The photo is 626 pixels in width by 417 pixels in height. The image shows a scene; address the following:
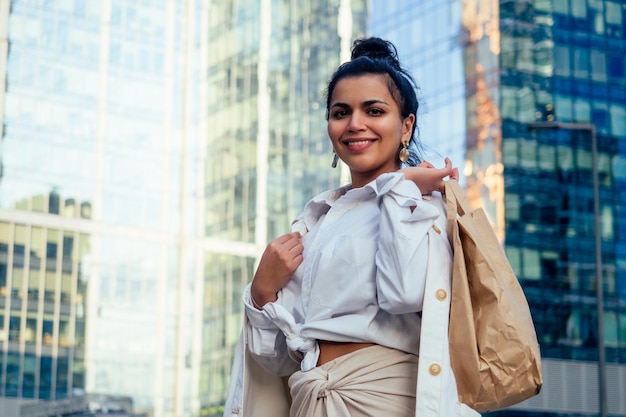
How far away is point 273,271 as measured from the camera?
12.0ft

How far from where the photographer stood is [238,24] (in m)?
67.9

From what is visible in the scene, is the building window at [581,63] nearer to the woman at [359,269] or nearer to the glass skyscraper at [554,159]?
the glass skyscraper at [554,159]

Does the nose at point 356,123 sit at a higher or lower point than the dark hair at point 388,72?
lower

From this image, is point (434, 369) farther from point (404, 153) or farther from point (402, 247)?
point (404, 153)

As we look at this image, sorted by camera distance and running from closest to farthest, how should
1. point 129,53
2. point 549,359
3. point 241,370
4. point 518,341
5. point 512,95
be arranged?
point 518,341 < point 241,370 < point 549,359 < point 512,95 < point 129,53

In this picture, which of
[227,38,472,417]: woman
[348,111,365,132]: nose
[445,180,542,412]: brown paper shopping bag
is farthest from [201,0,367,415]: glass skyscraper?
[445,180,542,412]: brown paper shopping bag

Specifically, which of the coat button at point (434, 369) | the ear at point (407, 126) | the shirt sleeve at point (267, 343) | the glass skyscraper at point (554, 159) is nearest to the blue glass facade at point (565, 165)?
the glass skyscraper at point (554, 159)

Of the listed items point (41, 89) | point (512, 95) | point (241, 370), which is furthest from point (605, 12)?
point (241, 370)

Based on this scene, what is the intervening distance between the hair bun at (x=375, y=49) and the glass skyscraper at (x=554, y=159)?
46832 mm

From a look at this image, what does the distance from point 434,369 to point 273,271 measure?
711 millimetres

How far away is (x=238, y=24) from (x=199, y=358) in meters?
19.5

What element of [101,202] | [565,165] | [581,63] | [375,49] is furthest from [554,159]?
[375,49]

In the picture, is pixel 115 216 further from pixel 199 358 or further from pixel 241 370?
pixel 241 370

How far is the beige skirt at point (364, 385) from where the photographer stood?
3.28m
